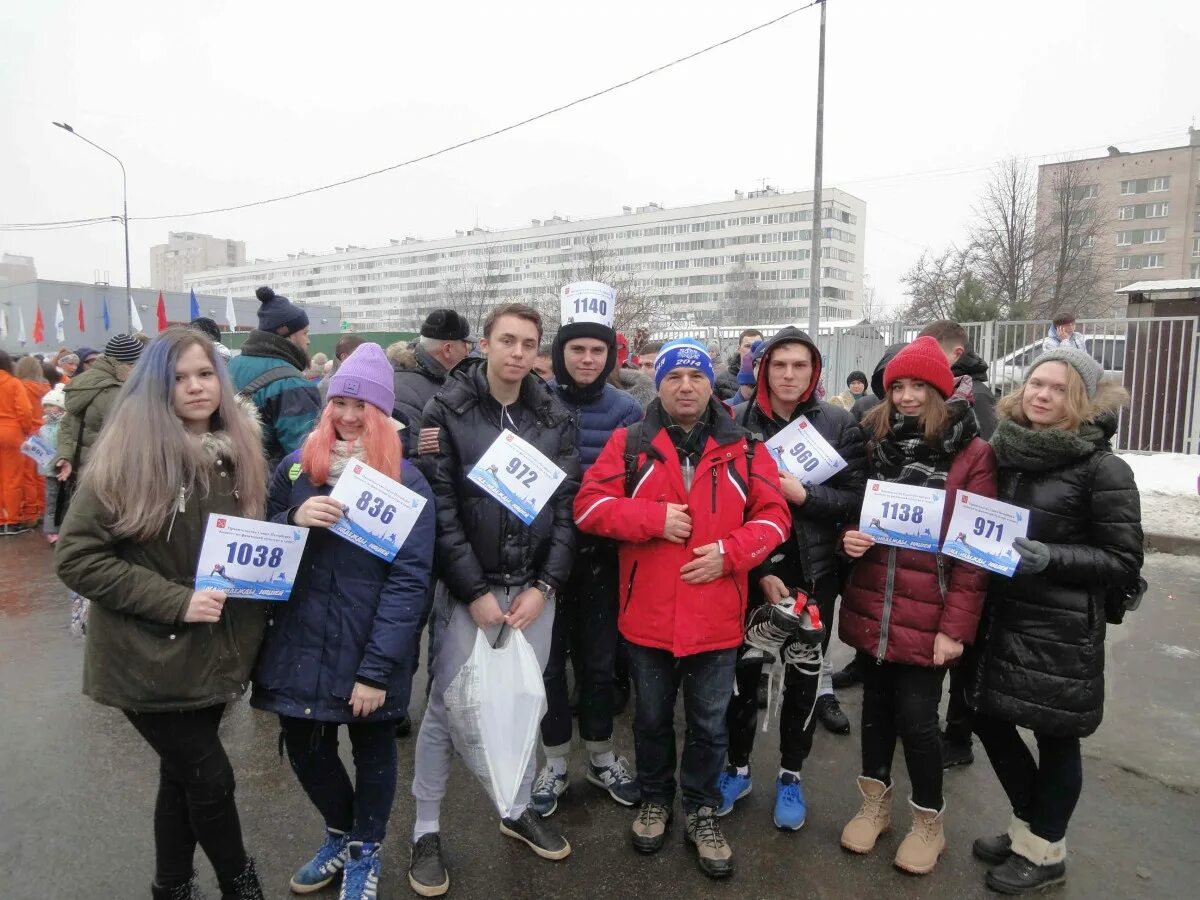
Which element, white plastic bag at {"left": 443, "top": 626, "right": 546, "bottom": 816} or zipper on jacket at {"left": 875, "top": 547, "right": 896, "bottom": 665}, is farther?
zipper on jacket at {"left": 875, "top": 547, "right": 896, "bottom": 665}

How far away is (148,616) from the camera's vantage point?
2172 mm

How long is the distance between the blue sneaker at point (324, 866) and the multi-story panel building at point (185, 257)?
138425 mm

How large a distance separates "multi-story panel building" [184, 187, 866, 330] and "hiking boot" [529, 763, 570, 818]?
76083 millimetres

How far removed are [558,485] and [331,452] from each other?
35.0 inches

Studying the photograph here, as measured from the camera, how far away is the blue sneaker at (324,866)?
8.92 ft

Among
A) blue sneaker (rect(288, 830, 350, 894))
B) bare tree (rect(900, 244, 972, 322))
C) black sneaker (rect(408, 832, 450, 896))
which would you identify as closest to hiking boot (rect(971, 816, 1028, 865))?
black sneaker (rect(408, 832, 450, 896))

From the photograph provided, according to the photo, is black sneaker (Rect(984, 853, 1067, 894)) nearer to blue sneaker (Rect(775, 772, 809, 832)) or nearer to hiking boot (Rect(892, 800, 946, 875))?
hiking boot (Rect(892, 800, 946, 875))

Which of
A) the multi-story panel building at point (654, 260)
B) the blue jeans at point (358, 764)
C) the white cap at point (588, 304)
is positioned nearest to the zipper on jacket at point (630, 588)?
the blue jeans at point (358, 764)

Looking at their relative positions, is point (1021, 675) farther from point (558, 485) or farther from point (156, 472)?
point (156, 472)

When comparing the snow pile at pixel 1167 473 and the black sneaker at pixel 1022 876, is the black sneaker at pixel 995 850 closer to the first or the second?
the black sneaker at pixel 1022 876

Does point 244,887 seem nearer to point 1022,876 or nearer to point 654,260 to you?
point 1022,876

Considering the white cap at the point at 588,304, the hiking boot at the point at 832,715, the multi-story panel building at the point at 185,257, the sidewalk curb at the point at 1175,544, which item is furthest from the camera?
the multi-story panel building at the point at 185,257

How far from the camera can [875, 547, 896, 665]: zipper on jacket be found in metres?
2.90

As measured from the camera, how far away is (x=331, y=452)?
2.59m
